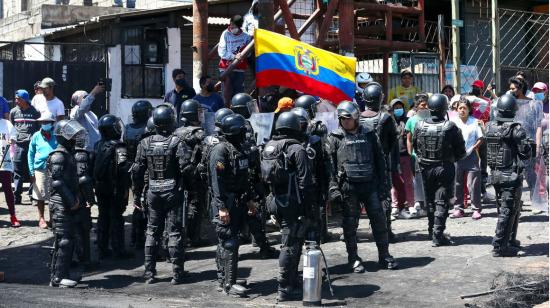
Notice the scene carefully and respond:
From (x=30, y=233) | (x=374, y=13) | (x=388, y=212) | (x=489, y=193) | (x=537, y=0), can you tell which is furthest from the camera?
(x=537, y=0)

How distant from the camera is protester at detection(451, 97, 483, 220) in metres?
12.7

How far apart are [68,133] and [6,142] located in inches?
152

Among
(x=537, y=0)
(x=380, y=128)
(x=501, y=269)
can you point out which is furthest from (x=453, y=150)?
(x=537, y=0)

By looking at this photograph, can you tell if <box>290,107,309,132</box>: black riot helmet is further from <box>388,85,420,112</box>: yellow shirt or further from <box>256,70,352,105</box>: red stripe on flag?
<box>388,85,420,112</box>: yellow shirt

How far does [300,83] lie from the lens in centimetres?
1209

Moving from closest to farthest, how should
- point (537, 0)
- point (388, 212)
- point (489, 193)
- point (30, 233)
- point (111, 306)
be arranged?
point (111, 306) < point (388, 212) < point (30, 233) < point (489, 193) < point (537, 0)

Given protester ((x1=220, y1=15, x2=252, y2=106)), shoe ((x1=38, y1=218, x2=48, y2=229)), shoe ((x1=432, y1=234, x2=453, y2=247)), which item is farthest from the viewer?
protester ((x1=220, y1=15, x2=252, y2=106))

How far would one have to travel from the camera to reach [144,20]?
60.5 ft

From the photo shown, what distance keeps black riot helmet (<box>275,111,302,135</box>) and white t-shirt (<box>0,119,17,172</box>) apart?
5795 millimetres

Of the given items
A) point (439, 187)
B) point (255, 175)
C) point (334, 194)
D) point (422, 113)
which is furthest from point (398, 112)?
point (255, 175)

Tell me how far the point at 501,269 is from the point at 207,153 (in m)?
3.55

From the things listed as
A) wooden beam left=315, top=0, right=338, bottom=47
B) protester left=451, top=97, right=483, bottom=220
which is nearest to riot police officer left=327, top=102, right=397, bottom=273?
protester left=451, top=97, right=483, bottom=220

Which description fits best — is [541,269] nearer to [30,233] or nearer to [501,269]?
[501,269]

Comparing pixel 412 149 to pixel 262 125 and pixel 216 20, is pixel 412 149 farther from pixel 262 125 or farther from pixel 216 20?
pixel 216 20
